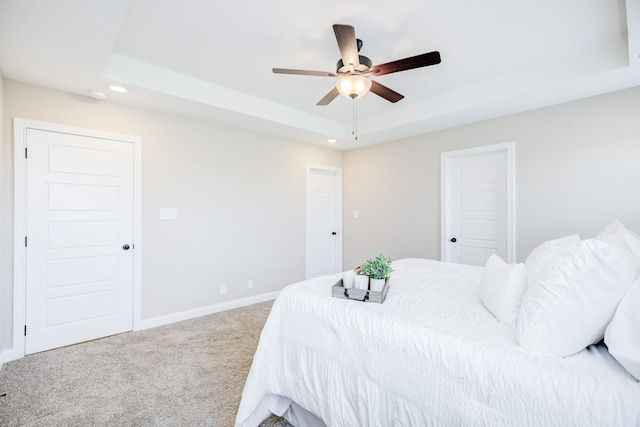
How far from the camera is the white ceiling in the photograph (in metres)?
1.99

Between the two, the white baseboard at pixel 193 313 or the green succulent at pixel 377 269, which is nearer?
the green succulent at pixel 377 269

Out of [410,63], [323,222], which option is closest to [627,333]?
[410,63]

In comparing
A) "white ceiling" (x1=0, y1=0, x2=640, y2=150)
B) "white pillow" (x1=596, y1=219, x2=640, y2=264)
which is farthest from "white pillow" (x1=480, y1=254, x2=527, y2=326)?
"white ceiling" (x1=0, y1=0, x2=640, y2=150)

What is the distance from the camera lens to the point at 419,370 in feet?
3.92

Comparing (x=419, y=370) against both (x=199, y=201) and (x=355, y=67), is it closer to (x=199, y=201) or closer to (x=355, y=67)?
(x=355, y=67)

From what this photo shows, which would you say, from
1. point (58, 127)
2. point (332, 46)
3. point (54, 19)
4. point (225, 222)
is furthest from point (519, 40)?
point (58, 127)

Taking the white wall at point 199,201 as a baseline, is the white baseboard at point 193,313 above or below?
below

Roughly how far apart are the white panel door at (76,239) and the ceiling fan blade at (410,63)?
263 centimetres

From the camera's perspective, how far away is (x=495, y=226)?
359 centimetres

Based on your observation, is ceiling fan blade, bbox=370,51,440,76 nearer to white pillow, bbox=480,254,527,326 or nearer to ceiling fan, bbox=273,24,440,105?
ceiling fan, bbox=273,24,440,105

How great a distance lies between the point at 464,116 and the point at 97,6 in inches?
133

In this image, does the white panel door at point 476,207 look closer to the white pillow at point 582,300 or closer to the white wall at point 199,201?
the white wall at point 199,201

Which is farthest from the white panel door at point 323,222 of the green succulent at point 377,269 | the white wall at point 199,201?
the green succulent at point 377,269

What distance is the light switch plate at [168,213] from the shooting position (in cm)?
338
